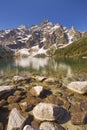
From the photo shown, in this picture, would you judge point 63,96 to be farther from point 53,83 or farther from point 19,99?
point 53,83

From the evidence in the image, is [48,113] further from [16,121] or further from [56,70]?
[56,70]

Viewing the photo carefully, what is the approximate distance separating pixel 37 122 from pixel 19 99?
6.21 metres

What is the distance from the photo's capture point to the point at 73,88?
2214cm

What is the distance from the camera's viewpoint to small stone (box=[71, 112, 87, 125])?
12.8 metres

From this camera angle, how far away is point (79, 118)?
1316 centimetres

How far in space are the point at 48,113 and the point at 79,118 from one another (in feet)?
9.04

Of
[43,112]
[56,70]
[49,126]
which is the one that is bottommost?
[49,126]

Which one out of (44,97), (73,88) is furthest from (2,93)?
(73,88)

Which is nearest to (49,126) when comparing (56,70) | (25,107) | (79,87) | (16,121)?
(16,121)

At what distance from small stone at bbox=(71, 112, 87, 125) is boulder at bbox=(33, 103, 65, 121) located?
1109 millimetres

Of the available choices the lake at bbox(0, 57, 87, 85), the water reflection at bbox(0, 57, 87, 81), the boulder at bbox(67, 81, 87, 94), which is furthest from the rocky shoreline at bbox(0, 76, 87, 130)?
the water reflection at bbox(0, 57, 87, 81)

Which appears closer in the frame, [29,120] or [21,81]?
[29,120]

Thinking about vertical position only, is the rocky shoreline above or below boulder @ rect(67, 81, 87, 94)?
below

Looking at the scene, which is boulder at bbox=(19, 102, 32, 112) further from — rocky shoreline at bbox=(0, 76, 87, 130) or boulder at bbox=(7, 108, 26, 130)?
boulder at bbox=(7, 108, 26, 130)
